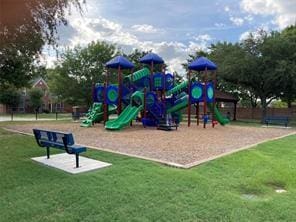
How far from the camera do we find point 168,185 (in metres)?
5.32

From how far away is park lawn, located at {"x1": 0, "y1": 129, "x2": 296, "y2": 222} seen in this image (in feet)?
13.5

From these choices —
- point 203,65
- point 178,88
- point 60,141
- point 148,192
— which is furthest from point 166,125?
point 148,192

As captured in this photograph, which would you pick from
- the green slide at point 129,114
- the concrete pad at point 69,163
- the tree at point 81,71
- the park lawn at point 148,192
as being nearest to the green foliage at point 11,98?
the tree at point 81,71

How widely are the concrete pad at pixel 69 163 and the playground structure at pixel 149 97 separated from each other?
9.31m

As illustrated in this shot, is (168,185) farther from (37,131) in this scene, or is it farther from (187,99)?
(187,99)

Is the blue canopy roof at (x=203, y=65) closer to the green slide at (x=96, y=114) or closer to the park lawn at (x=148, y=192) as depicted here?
the green slide at (x=96, y=114)

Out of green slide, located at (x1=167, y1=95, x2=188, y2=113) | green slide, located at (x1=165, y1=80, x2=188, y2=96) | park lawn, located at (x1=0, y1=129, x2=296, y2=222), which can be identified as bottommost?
park lawn, located at (x1=0, y1=129, x2=296, y2=222)

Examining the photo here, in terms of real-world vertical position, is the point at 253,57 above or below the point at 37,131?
above

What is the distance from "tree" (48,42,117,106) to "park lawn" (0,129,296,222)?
91.6 ft

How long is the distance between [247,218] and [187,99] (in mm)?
16330

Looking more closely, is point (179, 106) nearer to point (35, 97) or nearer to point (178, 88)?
point (178, 88)

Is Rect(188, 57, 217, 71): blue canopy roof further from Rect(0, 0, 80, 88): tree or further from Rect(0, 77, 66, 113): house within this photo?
Rect(0, 77, 66, 113): house

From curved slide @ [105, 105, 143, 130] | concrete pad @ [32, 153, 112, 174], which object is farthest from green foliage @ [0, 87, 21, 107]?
concrete pad @ [32, 153, 112, 174]

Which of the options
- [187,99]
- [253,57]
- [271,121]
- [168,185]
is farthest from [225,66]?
[168,185]
